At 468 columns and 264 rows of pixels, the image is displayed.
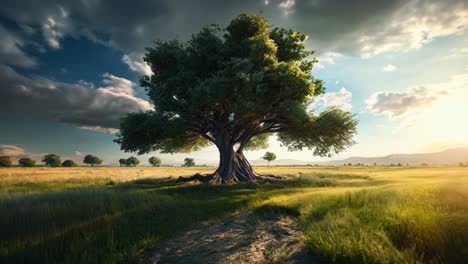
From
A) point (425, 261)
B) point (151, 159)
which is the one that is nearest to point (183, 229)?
point (425, 261)

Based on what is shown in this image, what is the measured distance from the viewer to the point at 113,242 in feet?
19.1

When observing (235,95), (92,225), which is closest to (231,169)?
(235,95)

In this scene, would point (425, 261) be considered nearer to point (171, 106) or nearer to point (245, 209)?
point (245, 209)

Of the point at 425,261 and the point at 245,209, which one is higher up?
the point at 425,261

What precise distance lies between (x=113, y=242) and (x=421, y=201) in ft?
26.9

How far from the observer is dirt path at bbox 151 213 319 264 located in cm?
512

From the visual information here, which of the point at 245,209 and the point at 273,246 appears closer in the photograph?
the point at 273,246

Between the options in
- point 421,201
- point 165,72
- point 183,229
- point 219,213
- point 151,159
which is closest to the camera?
point 421,201

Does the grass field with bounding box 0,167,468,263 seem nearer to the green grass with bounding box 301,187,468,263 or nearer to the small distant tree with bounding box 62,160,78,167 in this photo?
the green grass with bounding box 301,187,468,263

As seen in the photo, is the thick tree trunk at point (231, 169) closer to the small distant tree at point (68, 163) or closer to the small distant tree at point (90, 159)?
the small distant tree at point (68, 163)

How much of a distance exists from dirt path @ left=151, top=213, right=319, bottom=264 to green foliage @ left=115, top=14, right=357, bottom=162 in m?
11.0

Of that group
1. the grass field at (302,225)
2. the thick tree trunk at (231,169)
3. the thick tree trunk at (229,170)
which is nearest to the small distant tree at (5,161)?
the thick tree trunk at (229,170)

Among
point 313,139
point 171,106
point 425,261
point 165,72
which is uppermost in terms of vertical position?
point 165,72

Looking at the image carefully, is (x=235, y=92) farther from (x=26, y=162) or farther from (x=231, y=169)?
(x=26, y=162)
